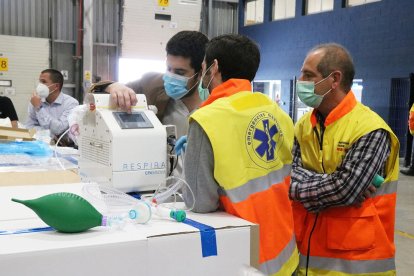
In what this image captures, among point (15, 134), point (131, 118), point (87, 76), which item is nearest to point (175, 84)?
point (131, 118)

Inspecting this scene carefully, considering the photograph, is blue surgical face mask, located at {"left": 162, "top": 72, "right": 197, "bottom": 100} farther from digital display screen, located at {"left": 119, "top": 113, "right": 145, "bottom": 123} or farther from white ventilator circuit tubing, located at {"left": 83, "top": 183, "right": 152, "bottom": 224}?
white ventilator circuit tubing, located at {"left": 83, "top": 183, "right": 152, "bottom": 224}

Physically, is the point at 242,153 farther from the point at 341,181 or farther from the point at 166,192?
the point at 341,181

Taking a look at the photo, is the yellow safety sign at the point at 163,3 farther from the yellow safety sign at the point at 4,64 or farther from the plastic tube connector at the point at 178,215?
the plastic tube connector at the point at 178,215

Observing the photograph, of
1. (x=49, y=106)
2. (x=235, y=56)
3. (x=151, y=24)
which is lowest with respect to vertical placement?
(x=49, y=106)

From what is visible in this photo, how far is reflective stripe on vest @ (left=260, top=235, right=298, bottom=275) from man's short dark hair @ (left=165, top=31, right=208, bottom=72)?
3.29 feet

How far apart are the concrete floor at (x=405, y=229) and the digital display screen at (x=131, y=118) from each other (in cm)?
284

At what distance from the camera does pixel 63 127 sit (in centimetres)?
411

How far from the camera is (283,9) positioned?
10.7m

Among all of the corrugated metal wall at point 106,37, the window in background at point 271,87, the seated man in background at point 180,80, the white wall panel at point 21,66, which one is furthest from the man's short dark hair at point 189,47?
the window in background at point 271,87

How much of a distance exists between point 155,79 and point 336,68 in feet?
3.09

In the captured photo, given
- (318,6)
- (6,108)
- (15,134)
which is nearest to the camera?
(15,134)

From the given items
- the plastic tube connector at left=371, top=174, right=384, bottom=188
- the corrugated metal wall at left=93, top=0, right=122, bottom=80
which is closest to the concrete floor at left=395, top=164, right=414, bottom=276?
the plastic tube connector at left=371, top=174, right=384, bottom=188

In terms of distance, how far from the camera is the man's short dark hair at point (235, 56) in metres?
1.57

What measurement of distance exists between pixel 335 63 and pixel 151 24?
610 centimetres
